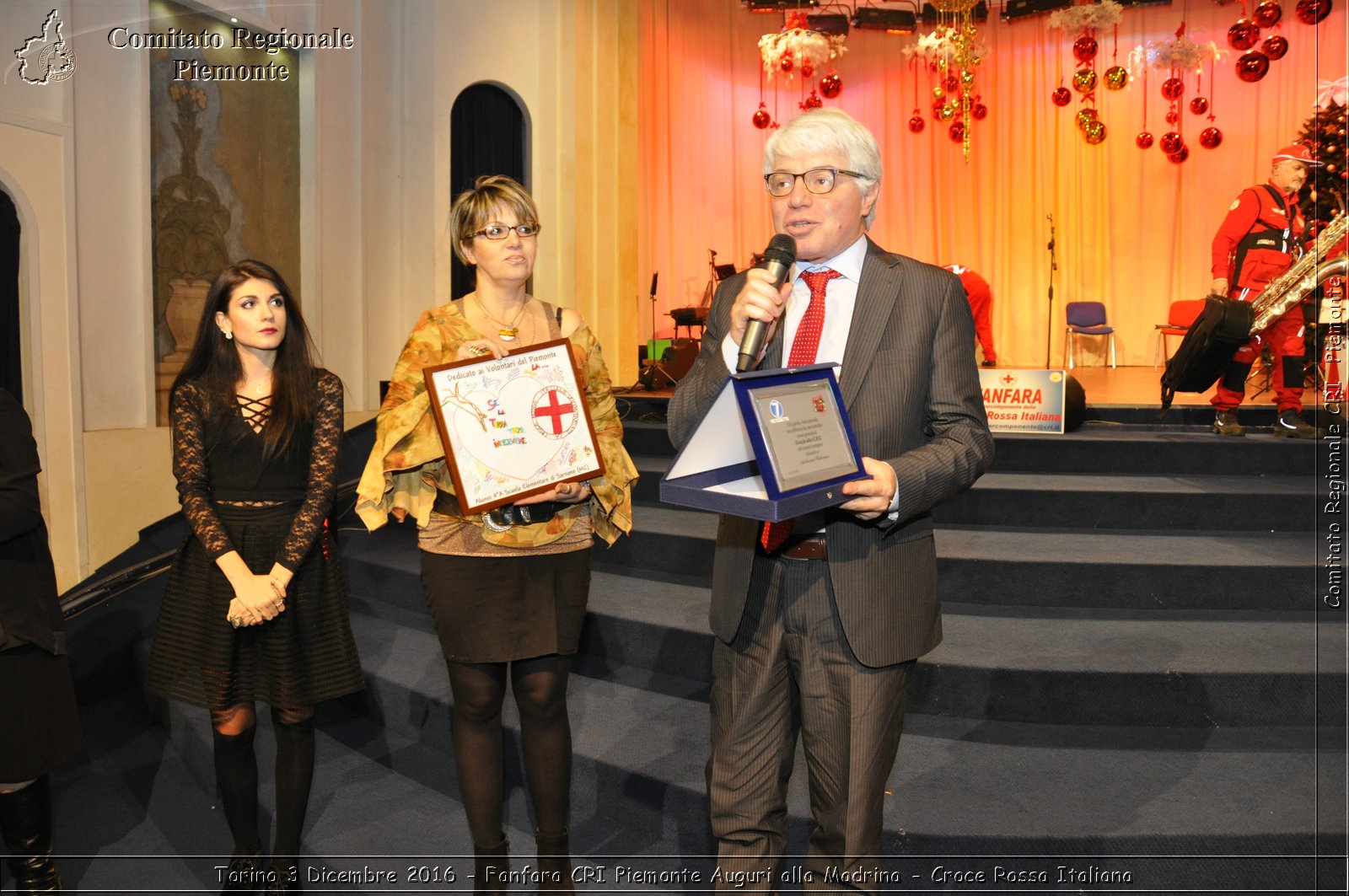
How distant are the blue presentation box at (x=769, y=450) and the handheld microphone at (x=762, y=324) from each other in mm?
87

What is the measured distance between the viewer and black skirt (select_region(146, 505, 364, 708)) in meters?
2.62

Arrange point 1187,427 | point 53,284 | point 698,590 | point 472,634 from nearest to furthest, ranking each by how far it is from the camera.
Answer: point 472,634, point 698,590, point 53,284, point 1187,427

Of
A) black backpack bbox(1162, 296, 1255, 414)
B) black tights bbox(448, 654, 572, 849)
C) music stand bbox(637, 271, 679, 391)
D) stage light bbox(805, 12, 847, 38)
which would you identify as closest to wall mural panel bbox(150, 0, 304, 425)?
music stand bbox(637, 271, 679, 391)

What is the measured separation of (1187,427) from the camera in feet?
21.3

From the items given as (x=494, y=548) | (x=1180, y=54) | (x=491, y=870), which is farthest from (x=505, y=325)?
(x=1180, y=54)

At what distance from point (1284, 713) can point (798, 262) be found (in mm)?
2608

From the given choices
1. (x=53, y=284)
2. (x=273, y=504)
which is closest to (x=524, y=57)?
(x=53, y=284)

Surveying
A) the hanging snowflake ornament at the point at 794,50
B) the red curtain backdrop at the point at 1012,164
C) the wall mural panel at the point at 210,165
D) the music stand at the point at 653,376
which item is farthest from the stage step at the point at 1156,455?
the red curtain backdrop at the point at 1012,164

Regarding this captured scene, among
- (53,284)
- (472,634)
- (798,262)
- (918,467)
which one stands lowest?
A: (472,634)

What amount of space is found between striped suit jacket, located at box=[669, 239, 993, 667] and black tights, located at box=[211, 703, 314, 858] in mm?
1514

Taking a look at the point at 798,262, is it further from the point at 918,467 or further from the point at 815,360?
the point at 918,467

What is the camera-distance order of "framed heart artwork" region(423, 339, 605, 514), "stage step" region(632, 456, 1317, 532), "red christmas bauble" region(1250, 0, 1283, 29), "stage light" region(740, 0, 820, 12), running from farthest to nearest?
"stage light" region(740, 0, 820, 12) < "red christmas bauble" region(1250, 0, 1283, 29) < "stage step" region(632, 456, 1317, 532) < "framed heart artwork" region(423, 339, 605, 514)

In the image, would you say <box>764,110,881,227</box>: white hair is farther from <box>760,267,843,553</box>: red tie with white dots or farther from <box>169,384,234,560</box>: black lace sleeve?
<box>169,384,234,560</box>: black lace sleeve

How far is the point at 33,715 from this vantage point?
256 centimetres
